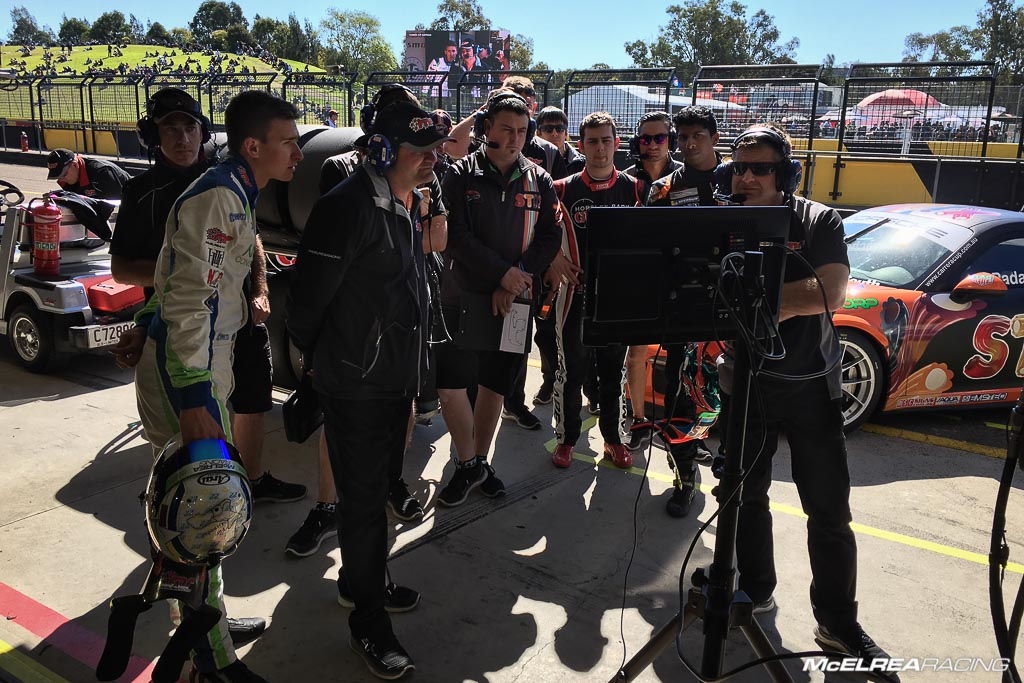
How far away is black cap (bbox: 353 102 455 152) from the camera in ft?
9.29

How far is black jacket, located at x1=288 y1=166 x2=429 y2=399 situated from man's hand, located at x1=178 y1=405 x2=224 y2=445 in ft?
1.93

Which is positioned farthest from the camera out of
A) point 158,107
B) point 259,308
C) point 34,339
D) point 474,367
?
point 34,339

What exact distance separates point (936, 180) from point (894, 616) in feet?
41.4

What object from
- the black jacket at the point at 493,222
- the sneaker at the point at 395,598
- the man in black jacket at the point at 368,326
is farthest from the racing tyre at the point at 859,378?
the man in black jacket at the point at 368,326

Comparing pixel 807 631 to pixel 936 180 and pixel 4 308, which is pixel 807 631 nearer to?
pixel 4 308

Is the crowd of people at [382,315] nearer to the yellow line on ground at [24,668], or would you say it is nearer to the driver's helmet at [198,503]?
the driver's helmet at [198,503]

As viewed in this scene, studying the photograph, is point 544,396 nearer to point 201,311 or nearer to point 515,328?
point 515,328

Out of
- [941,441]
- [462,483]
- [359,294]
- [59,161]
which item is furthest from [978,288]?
[59,161]

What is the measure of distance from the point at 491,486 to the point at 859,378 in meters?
2.73

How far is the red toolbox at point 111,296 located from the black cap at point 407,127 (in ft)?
13.6

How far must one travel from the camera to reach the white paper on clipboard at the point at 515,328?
4.42 metres

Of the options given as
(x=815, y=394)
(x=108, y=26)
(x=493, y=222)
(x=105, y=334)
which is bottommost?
(x=105, y=334)

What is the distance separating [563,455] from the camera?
4.97 meters

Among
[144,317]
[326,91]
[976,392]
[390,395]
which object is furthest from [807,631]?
[326,91]
